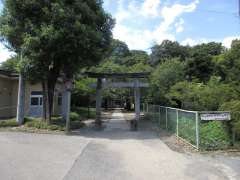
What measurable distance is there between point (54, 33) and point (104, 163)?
911 cm

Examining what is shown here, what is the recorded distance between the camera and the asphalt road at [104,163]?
7.98 metres

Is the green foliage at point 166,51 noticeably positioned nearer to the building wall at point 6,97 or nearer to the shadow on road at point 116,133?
the building wall at point 6,97

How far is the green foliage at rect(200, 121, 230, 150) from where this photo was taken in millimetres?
11897

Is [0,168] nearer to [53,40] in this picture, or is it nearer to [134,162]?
[134,162]

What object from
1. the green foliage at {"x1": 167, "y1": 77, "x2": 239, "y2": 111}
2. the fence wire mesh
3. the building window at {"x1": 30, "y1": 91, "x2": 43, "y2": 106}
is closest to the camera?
the fence wire mesh

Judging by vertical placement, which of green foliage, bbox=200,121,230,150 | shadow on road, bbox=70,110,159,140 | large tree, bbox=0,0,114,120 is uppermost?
large tree, bbox=0,0,114,120

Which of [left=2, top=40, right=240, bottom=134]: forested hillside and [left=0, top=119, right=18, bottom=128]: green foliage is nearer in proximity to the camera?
[left=2, top=40, right=240, bottom=134]: forested hillside

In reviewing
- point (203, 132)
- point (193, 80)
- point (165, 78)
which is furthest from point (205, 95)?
point (193, 80)

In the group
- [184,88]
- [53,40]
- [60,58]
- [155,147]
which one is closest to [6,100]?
[60,58]

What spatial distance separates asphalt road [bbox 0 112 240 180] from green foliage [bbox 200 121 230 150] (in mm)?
1270

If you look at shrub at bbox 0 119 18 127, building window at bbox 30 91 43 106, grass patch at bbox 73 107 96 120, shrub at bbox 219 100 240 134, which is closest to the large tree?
shrub at bbox 0 119 18 127

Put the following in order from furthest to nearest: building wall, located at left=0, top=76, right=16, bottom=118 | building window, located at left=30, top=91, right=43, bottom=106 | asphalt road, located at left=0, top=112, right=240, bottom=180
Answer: building window, located at left=30, top=91, right=43, bottom=106, building wall, located at left=0, top=76, right=16, bottom=118, asphalt road, located at left=0, top=112, right=240, bottom=180

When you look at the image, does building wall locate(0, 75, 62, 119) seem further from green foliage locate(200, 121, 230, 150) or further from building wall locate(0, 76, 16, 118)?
green foliage locate(200, 121, 230, 150)

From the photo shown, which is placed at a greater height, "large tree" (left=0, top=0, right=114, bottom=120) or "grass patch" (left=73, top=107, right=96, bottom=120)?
"large tree" (left=0, top=0, right=114, bottom=120)
